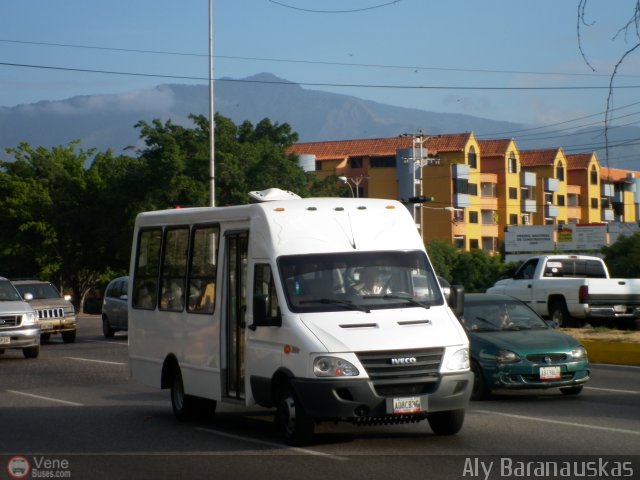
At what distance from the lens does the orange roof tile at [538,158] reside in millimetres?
115000

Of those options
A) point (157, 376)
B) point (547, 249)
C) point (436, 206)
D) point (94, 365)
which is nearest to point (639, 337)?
point (94, 365)

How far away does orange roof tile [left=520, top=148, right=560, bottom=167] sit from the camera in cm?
11500

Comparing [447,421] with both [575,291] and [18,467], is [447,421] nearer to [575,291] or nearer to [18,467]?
[18,467]

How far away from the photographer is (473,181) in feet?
336

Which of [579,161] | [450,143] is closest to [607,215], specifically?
[579,161]

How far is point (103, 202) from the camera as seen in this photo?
226ft

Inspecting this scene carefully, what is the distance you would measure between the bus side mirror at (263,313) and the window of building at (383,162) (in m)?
94.4

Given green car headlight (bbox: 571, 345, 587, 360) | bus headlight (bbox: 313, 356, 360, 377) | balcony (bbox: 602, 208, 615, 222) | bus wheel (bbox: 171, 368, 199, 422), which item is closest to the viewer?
bus headlight (bbox: 313, 356, 360, 377)

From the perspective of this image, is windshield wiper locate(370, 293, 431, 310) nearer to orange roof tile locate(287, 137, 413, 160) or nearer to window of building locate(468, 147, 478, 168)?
window of building locate(468, 147, 478, 168)

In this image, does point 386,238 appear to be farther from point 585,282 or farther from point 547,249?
point 547,249

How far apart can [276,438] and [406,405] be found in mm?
1815

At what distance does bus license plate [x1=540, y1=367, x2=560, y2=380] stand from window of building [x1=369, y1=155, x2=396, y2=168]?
3574 inches

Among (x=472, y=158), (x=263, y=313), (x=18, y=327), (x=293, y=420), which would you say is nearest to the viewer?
(x=293, y=420)

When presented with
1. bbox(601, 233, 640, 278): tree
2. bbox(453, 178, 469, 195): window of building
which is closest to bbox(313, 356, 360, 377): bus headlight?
bbox(601, 233, 640, 278): tree
